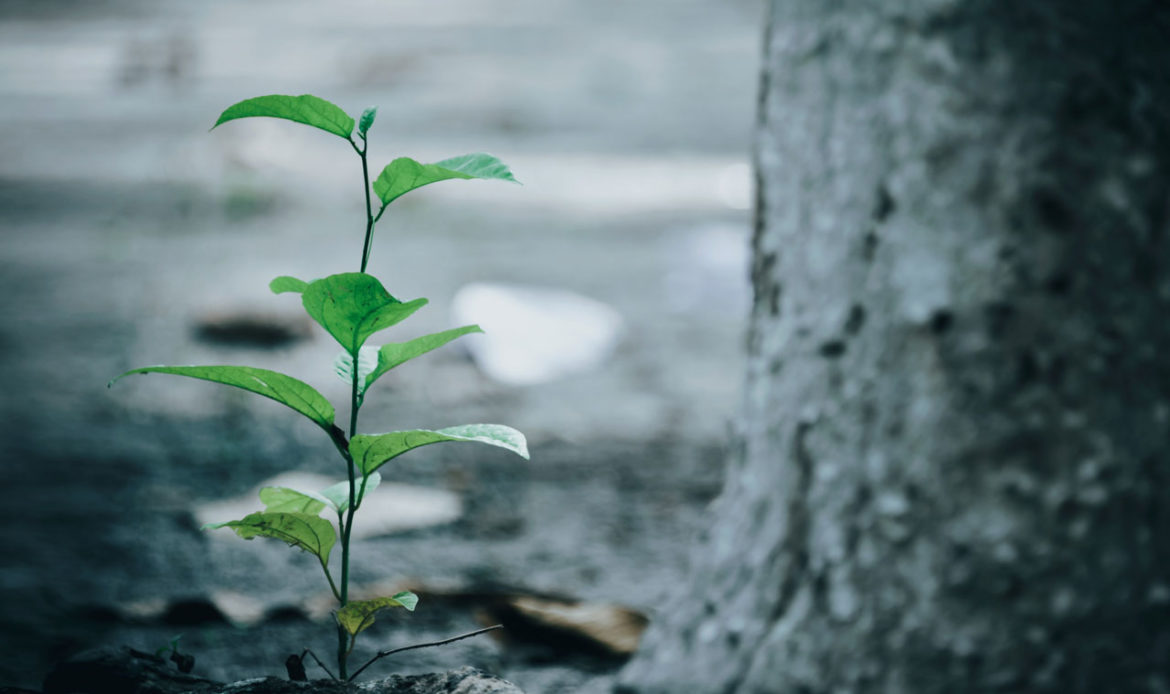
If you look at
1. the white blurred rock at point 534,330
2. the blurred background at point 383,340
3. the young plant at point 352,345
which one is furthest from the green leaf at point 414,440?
the white blurred rock at point 534,330

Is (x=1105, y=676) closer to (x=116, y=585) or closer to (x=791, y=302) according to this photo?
(x=791, y=302)

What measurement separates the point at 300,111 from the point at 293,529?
0.33 m

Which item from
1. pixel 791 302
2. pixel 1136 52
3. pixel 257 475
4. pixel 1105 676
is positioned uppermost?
pixel 1136 52

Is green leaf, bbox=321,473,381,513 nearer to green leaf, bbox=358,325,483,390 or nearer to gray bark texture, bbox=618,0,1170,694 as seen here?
green leaf, bbox=358,325,483,390

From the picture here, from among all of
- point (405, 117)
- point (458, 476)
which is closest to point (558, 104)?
point (405, 117)

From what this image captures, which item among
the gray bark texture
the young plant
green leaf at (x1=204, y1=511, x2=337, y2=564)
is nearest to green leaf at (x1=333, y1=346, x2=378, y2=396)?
the young plant

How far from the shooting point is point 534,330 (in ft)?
7.55

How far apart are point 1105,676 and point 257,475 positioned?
1309mm

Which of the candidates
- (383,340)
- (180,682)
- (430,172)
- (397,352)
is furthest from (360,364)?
(383,340)

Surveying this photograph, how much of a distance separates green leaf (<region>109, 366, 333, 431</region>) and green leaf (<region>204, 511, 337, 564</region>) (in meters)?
0.08

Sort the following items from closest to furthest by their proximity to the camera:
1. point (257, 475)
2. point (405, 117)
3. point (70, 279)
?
1. point (257, 475)
2. point (70, 279)
3. point (405, 117)

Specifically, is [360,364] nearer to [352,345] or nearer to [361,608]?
[352,345]

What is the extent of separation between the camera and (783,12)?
0.70 metres

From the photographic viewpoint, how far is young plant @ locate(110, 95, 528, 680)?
668mm
